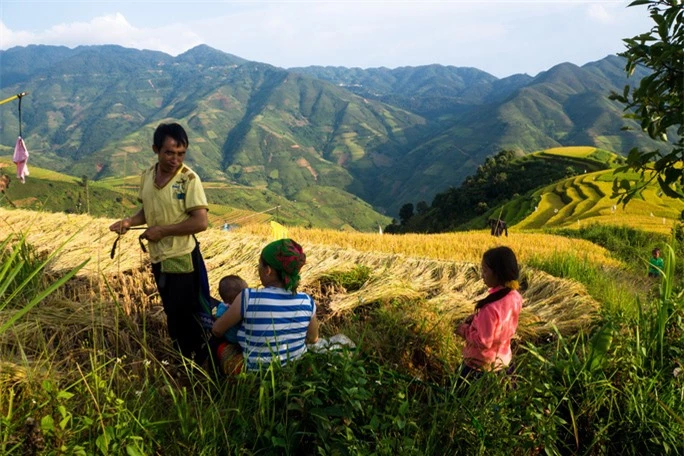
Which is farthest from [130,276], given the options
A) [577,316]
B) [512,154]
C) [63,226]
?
[512,154]

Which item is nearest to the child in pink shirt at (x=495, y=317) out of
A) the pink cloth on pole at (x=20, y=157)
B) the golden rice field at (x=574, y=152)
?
the pink cloth on pole at (x=20, y=157)

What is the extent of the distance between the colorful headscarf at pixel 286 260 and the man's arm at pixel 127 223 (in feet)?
3.04

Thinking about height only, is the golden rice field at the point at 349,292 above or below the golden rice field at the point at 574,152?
above

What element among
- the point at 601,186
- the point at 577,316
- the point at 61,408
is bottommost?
the point at 601,186

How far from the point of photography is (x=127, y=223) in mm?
2908

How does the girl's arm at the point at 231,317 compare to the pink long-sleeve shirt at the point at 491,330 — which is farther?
the pink long-sleeve shirt at the point at 491,330

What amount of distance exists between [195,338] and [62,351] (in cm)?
77

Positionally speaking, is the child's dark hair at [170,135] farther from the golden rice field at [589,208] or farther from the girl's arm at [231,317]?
the golden rice field at [589,208]

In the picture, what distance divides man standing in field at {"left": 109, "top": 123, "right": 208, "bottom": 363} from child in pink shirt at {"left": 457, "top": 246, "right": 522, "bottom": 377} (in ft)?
5.68

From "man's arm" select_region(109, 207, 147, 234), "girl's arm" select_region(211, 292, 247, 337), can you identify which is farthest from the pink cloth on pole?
"girl's arm" select_region(211, 292, 247, 337)

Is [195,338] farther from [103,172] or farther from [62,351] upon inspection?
[103,172]

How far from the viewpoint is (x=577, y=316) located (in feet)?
12.7

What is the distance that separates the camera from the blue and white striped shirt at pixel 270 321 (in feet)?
8.40

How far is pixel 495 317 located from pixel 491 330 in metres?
0.08
